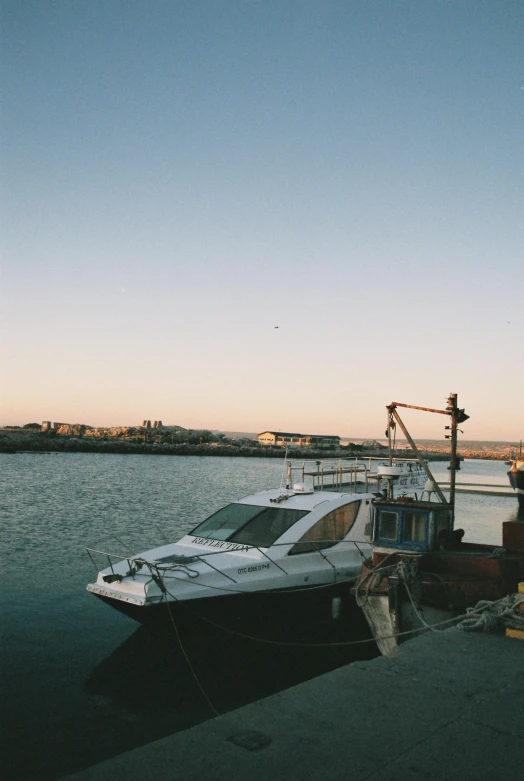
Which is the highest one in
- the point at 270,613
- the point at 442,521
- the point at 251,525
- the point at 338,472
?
the point at 338,472

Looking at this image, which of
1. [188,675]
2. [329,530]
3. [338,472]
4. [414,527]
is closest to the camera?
[188,675]

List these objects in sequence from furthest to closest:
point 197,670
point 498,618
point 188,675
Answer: point 197,670, point 188,675, point 498,618

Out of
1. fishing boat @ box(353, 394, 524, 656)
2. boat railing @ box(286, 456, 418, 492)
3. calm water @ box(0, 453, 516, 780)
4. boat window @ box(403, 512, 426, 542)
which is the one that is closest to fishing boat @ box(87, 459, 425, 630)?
calm water @ box(0, 453, 516, 780)

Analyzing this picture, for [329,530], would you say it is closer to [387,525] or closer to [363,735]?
[387,525]

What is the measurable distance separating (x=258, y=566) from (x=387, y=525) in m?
2.90

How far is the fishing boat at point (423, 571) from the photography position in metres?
9.50

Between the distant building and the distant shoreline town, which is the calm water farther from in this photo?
the distant building

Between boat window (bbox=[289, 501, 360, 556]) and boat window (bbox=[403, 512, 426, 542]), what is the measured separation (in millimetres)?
1731

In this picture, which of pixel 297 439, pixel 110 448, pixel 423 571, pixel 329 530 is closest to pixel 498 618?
pixel 423 571

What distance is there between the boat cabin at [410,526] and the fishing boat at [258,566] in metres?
1.40

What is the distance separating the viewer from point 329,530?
1309 cm

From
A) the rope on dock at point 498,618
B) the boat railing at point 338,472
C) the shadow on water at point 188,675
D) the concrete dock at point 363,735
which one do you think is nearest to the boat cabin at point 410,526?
the shadow on water at point 188,675

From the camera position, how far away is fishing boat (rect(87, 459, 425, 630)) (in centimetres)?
988

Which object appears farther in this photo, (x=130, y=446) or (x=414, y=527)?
(x=130, y=446)
